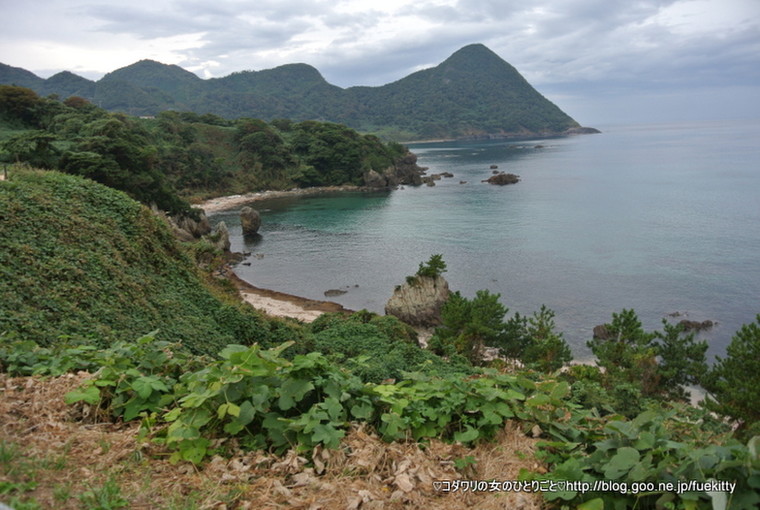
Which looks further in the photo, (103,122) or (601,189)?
(601,189)

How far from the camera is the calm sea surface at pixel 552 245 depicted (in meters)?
32.1

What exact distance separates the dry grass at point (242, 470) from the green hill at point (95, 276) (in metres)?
3.56

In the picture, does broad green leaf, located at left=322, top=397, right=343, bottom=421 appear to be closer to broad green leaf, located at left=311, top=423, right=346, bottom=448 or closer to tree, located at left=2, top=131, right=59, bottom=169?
broad green leaf, located at left=311, top=423, right=346, bottom=448

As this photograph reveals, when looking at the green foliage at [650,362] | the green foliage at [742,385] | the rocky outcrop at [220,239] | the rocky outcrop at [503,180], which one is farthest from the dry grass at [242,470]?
the rocky outcrop at [503,180]

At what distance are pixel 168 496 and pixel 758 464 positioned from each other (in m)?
4.01

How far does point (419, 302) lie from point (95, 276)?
2068 cm

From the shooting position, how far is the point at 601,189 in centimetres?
7669

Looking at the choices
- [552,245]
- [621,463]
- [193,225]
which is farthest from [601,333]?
[193,225]

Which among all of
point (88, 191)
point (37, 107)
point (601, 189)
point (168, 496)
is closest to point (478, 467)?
point (168, 496)

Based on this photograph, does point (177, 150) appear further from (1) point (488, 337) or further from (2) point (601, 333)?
(2) point (601, 333)

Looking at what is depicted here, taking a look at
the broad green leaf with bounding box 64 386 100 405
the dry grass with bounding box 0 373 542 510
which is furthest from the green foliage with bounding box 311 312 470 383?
the broad green leaf with bounding box 64 386 100 405

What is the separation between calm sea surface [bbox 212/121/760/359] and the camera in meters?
32.1

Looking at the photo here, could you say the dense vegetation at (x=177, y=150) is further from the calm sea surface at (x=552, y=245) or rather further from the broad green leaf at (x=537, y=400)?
the broad green leaf at (x=537, y=400)

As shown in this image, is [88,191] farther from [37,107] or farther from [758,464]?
[37,107]
